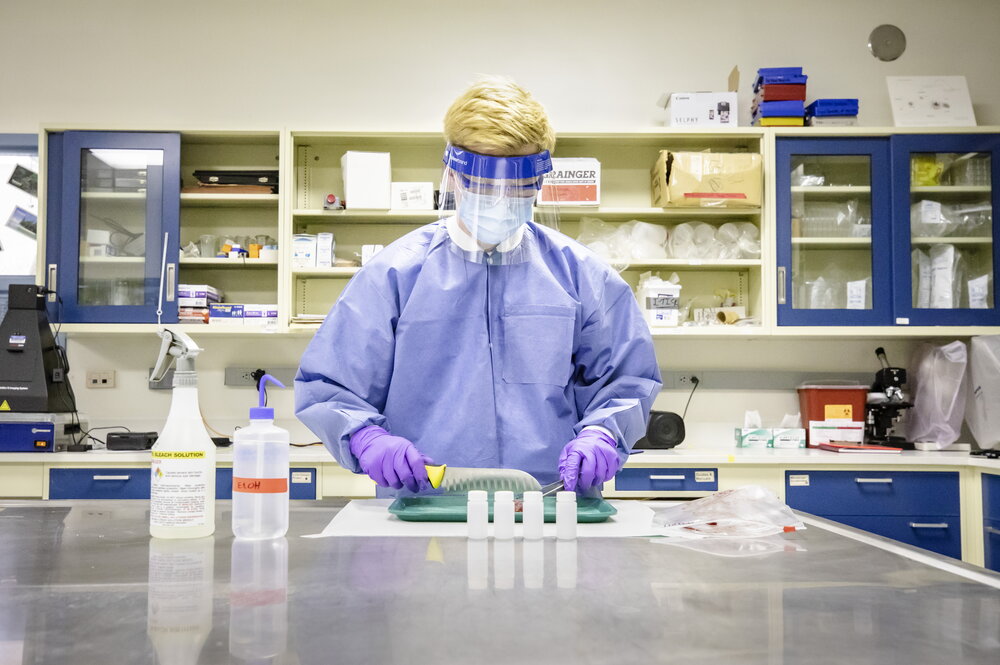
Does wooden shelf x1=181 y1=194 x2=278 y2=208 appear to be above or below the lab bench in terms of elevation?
above

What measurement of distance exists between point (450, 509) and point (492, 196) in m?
0.62

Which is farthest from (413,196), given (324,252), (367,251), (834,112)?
(834,112)

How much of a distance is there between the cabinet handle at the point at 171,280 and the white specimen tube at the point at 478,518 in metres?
2.52

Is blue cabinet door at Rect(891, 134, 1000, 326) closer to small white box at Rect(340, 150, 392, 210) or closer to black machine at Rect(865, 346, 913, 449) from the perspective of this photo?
black machine at Rect(865, 346, 913, 449)

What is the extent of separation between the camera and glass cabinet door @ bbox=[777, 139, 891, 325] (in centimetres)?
312

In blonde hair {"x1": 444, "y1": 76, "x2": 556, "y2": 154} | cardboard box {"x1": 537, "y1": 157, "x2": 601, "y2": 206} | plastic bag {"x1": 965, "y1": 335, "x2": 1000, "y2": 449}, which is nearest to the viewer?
blonde hair {"x1": 444, "y1": 76, "x2": 556, "y2": 154}

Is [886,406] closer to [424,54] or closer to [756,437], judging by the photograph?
[756,437]

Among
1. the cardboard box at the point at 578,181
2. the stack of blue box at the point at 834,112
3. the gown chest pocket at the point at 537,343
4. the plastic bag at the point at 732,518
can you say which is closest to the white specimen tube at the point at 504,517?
the plastic bag at the point at 732,518

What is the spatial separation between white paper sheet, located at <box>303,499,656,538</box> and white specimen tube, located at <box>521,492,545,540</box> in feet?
0.09

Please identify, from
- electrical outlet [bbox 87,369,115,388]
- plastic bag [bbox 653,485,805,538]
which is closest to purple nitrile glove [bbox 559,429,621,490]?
plastic bag [bbox 653,485,805,538]

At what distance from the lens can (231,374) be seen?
132 inches

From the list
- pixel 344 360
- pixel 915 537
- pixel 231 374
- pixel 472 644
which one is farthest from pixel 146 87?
pixel 915 537

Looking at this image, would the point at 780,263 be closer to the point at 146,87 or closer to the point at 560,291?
the point at 560,291

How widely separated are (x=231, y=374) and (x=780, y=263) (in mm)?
2529
